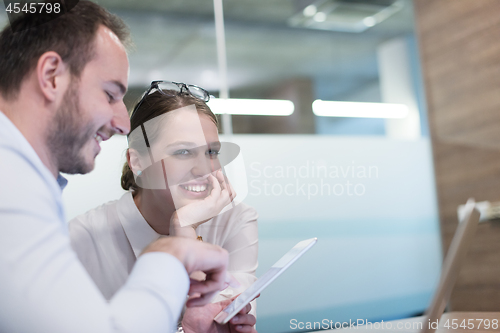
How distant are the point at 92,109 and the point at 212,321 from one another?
1.29ft

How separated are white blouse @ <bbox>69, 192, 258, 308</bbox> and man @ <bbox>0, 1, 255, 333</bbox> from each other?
0.55 ft

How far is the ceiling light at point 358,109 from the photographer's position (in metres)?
1.96

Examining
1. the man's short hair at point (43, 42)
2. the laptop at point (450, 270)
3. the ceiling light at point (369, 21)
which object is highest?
the ceiling light at point (369, 21)

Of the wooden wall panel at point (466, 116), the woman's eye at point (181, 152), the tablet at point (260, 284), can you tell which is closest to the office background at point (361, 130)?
the wooden wall panel at point (466, 116)

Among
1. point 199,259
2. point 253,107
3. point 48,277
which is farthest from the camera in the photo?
point 253,107

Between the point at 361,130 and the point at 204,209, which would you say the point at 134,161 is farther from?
the point at 361,130

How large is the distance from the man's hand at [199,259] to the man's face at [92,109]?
0.56ft

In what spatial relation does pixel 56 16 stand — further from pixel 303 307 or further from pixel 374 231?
pixel 374 231

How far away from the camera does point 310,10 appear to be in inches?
81.9

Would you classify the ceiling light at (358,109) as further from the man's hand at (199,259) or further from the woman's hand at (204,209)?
the man's hand at (199,259)

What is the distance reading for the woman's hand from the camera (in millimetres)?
775

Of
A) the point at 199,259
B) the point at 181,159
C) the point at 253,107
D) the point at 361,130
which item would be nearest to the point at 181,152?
the point at 181,159

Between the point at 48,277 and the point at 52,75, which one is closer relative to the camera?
the point at 48,277

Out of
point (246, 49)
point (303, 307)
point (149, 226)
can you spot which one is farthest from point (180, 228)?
point (246, 49)
